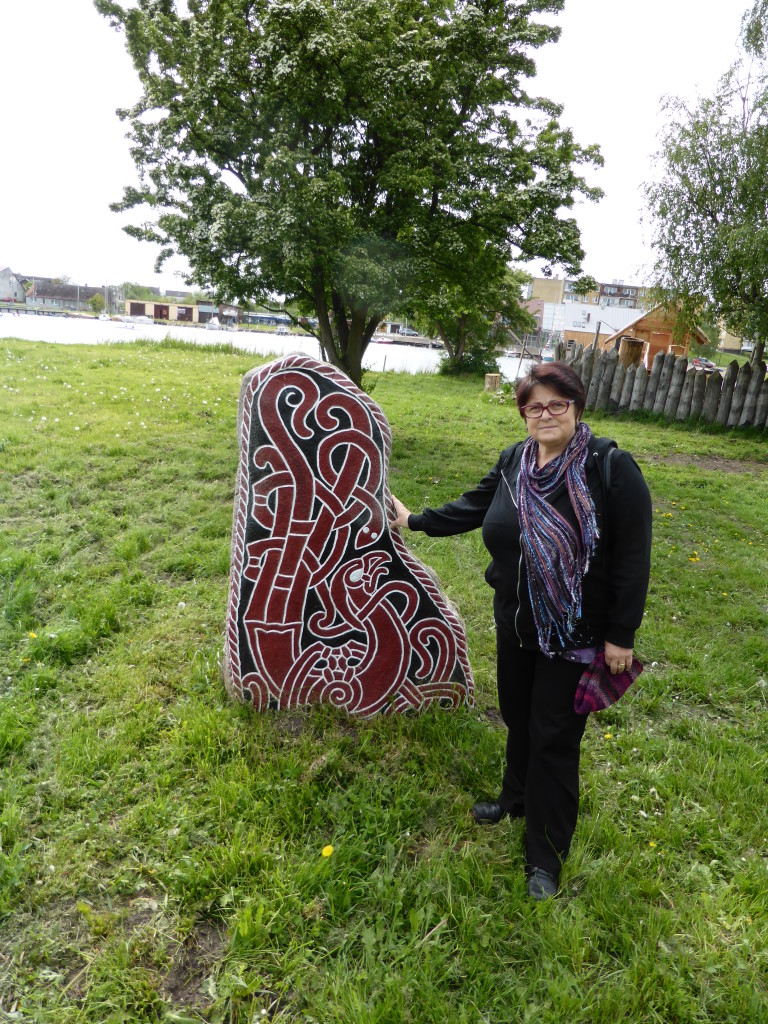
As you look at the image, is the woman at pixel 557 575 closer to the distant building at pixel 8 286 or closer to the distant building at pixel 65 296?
the distant building at pixel 8 286

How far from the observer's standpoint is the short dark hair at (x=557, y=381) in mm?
2361

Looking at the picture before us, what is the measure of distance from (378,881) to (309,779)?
627mm

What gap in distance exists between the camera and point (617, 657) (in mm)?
2381

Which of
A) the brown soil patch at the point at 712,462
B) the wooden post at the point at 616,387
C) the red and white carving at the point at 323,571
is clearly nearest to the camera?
the red and white carving at the point at 323,571

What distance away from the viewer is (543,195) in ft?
26.4

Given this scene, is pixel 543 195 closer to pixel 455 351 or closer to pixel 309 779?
pixel 309 779

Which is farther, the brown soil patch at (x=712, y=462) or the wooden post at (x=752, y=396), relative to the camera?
the wooden post at (x=752, y=396)

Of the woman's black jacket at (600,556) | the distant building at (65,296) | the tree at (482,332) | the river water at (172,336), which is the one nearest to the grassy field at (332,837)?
the woman's black jacket at (600,556)

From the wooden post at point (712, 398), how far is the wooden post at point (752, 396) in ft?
1.66

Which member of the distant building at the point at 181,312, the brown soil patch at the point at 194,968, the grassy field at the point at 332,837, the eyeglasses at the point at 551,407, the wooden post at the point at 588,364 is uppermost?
the distant building at the point at 181,312

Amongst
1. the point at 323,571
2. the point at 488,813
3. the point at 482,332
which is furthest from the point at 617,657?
the point at 482,332

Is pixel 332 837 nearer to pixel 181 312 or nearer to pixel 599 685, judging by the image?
pixel 599 685

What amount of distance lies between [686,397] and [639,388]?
997 mm

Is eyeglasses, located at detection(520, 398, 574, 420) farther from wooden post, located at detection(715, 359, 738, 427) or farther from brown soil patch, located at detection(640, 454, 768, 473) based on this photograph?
wooden post, located at detection(715, 359, 738, 427)
